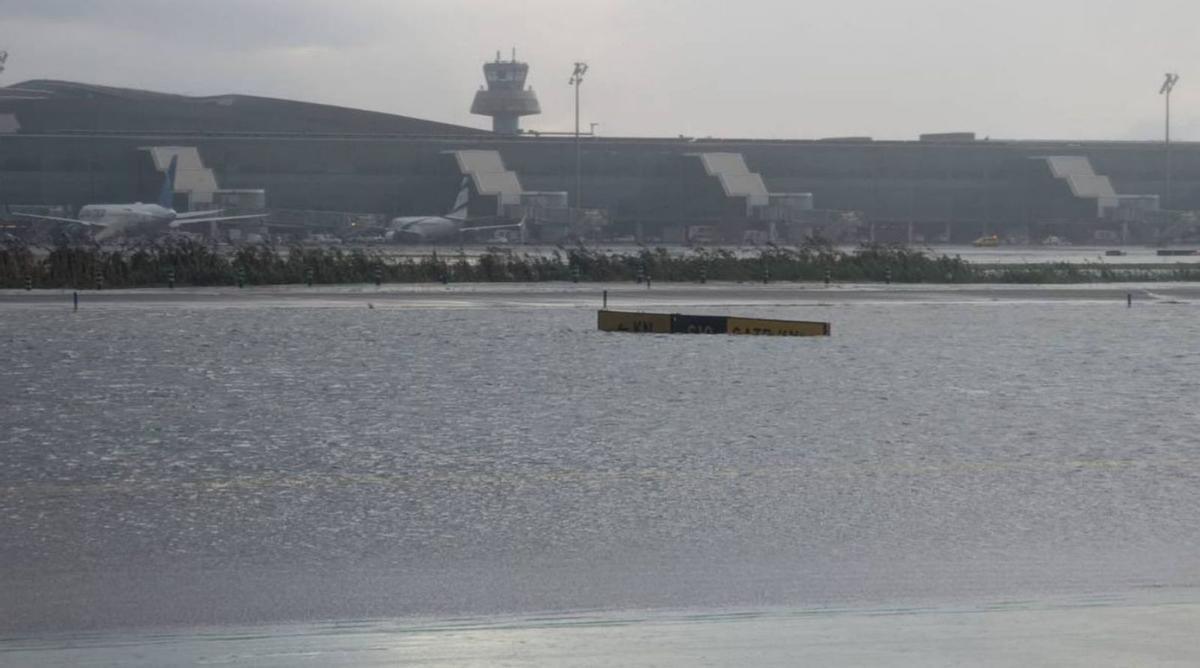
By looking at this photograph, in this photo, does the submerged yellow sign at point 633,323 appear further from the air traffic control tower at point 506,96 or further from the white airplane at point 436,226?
the air traffic control tower at point 506,96

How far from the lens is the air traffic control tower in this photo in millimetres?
182125

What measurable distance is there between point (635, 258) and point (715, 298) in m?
13.9

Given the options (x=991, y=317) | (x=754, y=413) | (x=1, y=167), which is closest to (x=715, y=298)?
(x=991, y=317)

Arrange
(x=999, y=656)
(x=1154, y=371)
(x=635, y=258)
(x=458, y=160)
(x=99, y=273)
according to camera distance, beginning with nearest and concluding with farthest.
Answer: (x=999, y=656) < (x=1154, y=371) < (x=99, y=273) < (x=635, y=258) < (x=458, y=160)

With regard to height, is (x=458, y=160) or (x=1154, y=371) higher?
(x=458, y=160)

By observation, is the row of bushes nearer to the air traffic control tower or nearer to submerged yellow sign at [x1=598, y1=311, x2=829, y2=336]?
submerged yellow sign at [x1=598, y1=311, x2=829, y2=336]

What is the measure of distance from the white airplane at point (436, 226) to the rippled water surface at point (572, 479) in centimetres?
7170

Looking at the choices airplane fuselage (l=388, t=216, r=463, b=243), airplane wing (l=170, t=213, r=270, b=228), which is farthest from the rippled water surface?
airplane fuselage (l=388, t=216, r=463, b=243)

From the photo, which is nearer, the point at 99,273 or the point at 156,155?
the point at 99,273

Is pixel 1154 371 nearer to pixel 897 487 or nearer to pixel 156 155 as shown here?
pixel 897 487

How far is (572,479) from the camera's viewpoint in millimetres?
15477

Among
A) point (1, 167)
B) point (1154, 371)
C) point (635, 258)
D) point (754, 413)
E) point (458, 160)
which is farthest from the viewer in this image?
point (458, 160)

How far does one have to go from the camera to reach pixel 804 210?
Answer: 11362 cm

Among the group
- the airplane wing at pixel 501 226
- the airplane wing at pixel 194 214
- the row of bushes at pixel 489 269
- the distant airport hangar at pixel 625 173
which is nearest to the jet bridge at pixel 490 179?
the distant airport hangar at pixel 625 173
